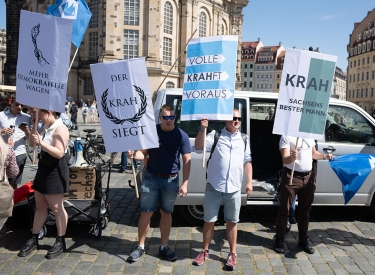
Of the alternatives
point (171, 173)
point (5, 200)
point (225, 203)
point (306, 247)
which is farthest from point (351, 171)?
point (5, 200)

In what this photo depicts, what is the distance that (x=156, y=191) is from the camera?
510 cm

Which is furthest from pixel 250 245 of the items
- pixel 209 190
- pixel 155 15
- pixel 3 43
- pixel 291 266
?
pixel 3 43

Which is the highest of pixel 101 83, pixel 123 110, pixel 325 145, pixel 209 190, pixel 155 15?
pixel 155 15

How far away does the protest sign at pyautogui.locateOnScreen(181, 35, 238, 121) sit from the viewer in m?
5.09

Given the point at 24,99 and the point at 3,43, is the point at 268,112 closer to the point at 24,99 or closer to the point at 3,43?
the point at 24,99

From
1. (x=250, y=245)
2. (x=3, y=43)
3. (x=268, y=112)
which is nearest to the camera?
(x=250, y=245)

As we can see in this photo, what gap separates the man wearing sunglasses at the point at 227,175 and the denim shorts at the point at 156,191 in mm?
446

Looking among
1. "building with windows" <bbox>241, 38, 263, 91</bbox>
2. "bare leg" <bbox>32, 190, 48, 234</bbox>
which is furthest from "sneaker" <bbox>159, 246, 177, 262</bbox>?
"building with windows" <bbox>241, 38, 263, 91</bbox>

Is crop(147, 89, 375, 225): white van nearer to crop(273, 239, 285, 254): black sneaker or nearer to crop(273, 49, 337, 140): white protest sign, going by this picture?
crop(273, 239, 285, 254): black sneaker

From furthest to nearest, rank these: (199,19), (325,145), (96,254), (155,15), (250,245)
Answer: (199,19) → (155,15) → (325,145) → (250,245) → (96,254)

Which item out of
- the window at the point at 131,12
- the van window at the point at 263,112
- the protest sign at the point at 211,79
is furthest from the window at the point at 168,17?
the protest sign at the point at 211,79

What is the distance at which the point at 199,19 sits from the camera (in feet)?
175

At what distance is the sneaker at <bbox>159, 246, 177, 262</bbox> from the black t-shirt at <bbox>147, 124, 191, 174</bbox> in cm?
101

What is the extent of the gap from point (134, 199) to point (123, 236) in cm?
226
